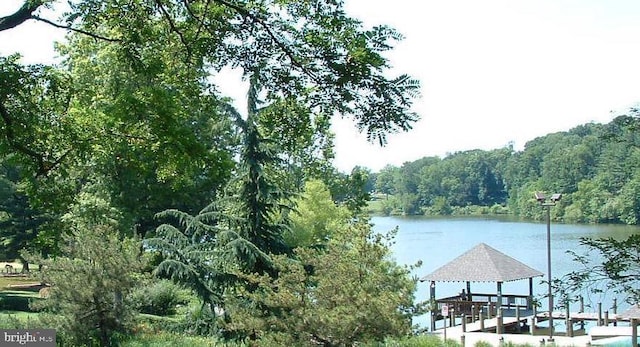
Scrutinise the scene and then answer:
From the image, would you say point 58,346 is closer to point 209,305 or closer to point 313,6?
point 209,305

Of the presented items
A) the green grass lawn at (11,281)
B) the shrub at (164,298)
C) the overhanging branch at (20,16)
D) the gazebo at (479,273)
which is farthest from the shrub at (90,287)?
the green grass lawn at (11,281)

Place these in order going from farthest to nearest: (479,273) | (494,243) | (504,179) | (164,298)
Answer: (504,179) < (494,243) < (479,273) < (164,298)

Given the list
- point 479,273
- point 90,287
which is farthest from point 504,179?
point 90,287

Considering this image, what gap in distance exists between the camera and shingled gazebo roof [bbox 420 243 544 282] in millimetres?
26250

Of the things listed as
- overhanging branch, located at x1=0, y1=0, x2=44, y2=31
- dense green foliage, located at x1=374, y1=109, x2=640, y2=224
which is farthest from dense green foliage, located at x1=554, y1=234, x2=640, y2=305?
dense green foliage, located at x1=374, y1=109, x2=640, y2=224

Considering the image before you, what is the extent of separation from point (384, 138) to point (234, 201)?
10632 millimetres

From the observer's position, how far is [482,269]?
2661cm

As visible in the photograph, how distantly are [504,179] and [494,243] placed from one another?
34762 mm

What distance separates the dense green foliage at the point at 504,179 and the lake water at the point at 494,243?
2.37 metres

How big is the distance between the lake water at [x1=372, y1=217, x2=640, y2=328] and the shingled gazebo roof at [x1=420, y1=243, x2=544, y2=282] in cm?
155

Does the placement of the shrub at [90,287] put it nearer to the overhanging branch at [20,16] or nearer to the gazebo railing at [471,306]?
the overhanging branch at [20,16]

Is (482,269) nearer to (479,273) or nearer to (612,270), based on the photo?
(479,273)

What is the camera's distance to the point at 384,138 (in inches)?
228

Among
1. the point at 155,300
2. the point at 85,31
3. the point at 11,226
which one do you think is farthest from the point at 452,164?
the point at 85,31
